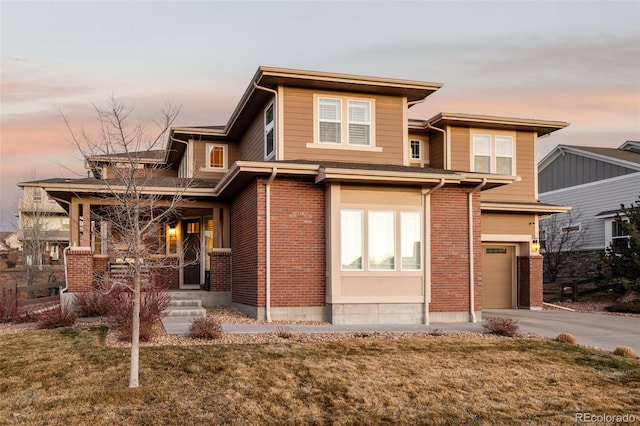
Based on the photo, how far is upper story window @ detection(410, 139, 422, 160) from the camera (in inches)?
873

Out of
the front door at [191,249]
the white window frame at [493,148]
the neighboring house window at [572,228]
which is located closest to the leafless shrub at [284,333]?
the front door at [191,249]

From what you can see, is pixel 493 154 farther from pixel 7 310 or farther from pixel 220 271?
pixel 7 310

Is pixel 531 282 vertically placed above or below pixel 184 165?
below

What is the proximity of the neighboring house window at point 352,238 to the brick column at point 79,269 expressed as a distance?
23.2 feet

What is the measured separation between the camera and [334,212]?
15.2m

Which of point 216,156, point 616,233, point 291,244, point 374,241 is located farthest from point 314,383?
point 616,233

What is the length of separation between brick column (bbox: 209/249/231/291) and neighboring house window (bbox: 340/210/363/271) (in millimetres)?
4522

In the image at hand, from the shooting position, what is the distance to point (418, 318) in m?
15.7

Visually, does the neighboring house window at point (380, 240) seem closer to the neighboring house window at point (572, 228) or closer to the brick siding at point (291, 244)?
the brick siding at point (291, 244)

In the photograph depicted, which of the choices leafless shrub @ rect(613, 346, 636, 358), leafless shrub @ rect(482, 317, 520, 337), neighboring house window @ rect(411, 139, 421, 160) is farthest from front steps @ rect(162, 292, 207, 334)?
neighboring house window @ rect(411, 139, 421, 160)

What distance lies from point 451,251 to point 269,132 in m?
6.07

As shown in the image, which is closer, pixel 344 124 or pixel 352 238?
pixel 352 238

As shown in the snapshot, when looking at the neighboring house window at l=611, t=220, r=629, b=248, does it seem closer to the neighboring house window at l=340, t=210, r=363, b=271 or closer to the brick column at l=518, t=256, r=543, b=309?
the brick column at l=518, t=256, r=543, b=309

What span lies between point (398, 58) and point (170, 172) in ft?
39.4
